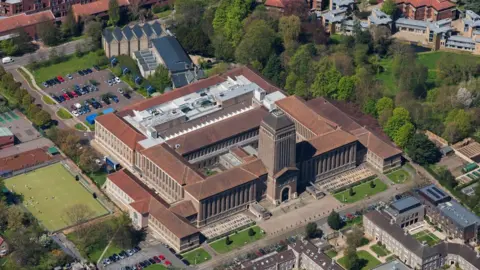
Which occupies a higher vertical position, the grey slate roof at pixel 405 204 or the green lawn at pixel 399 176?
the grey slate roof at pixel 405 204

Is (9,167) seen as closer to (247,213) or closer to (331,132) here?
(247,213)

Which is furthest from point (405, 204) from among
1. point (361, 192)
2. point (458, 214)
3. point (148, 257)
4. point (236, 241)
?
point (148, 257)

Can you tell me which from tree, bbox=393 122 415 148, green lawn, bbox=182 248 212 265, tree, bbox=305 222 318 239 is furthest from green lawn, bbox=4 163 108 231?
tree, bbox=393 122 415 148

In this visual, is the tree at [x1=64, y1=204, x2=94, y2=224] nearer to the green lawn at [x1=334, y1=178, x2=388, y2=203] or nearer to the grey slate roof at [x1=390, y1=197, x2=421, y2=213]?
the green lawn at [x1=334, y1=178, x2=388, y2=203]

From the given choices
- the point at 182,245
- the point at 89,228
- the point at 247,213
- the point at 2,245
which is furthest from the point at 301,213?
the point at 2,245

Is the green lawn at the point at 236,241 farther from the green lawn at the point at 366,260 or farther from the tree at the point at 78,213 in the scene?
the tree at the point at 78,213

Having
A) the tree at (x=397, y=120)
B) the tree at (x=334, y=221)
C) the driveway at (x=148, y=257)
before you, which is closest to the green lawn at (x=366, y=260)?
the tree at (x=334, y=221)
